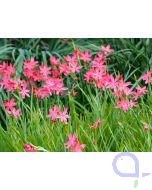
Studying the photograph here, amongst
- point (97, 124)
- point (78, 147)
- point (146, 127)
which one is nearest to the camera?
point (78, 147)

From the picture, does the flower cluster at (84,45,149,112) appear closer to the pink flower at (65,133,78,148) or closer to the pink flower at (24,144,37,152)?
the pink flower at (65,133,78,148)

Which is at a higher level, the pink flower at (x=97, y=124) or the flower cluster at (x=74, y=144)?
the pink flower at (x=97, y=124)

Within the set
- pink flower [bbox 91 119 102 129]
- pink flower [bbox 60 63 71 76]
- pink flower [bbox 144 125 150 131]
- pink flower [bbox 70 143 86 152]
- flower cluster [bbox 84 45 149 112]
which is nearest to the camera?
pink flower [bbox 70 143 86 152]

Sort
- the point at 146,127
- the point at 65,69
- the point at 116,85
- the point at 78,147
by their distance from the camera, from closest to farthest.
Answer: the point at 78,147 → the point at 146,127 → the point at 116,85 → the point at 65,69

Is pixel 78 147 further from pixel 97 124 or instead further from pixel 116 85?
pixel 116 85

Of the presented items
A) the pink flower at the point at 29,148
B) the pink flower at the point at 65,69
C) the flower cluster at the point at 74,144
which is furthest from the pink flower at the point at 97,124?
the pink flower at the point at 65,69

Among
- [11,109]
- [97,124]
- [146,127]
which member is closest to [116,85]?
[97,124]

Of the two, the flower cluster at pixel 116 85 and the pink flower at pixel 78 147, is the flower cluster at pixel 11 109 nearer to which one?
the flower cluster at pixel 116 85

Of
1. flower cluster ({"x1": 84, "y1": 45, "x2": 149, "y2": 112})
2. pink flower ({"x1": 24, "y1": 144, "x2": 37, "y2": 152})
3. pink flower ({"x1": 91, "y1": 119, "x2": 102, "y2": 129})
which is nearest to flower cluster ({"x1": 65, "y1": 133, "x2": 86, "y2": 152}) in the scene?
pink flower ({"x1": 24, "y1": 144, "x2": 37, "y2": 152})

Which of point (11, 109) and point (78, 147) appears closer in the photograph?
point (78, 147)

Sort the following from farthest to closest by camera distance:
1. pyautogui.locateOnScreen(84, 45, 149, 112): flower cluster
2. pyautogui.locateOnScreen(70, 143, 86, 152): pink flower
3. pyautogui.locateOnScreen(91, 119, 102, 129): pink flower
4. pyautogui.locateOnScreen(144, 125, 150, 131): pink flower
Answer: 1. pyautogui.locateOnScreen(84, 45, 149, 112): flower cluster
2. pyautogui.locateOnScreen(91, 119, 102, 129): pink flower
3. pyautogui.locateOnScreen(144, 125, 150, 131): pink flower
4. pyautogui.locateOnScreen(70, 143, 86, 152): pink flower

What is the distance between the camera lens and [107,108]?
435 cm

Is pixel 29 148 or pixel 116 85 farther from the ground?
pixel 116 85
